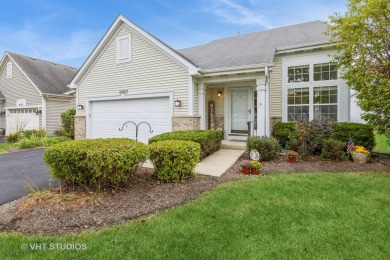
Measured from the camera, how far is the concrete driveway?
468 centimetres

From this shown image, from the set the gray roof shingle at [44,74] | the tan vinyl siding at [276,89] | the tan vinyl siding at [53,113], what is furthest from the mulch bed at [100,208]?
the gray roof shingle at [44,74]

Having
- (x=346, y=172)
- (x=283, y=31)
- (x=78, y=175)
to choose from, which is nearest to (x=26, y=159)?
(x=78, y=175)

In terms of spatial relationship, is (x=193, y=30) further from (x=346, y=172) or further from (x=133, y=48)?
(x=346, y=172)

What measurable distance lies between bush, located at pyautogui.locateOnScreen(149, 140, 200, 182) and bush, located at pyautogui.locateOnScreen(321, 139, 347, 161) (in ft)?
15.0

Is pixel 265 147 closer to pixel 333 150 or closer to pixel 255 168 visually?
pixel 255 168

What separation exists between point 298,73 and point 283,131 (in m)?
2.88

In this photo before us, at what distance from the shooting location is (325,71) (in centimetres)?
909

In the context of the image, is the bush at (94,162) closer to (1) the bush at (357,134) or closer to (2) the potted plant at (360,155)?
(2) the potted plant at (360,155)

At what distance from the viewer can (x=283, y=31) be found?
42.0ft

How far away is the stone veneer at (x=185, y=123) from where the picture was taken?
882 centimetres

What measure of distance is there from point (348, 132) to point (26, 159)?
11670mm

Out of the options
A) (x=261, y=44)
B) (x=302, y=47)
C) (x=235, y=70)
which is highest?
(x=261, y=44)

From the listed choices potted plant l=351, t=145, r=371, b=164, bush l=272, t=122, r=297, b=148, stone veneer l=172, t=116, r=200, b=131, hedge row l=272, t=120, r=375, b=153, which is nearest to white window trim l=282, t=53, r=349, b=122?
bush l=272, t=122, r=297, b=148

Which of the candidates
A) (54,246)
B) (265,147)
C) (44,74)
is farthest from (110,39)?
(44,74)
